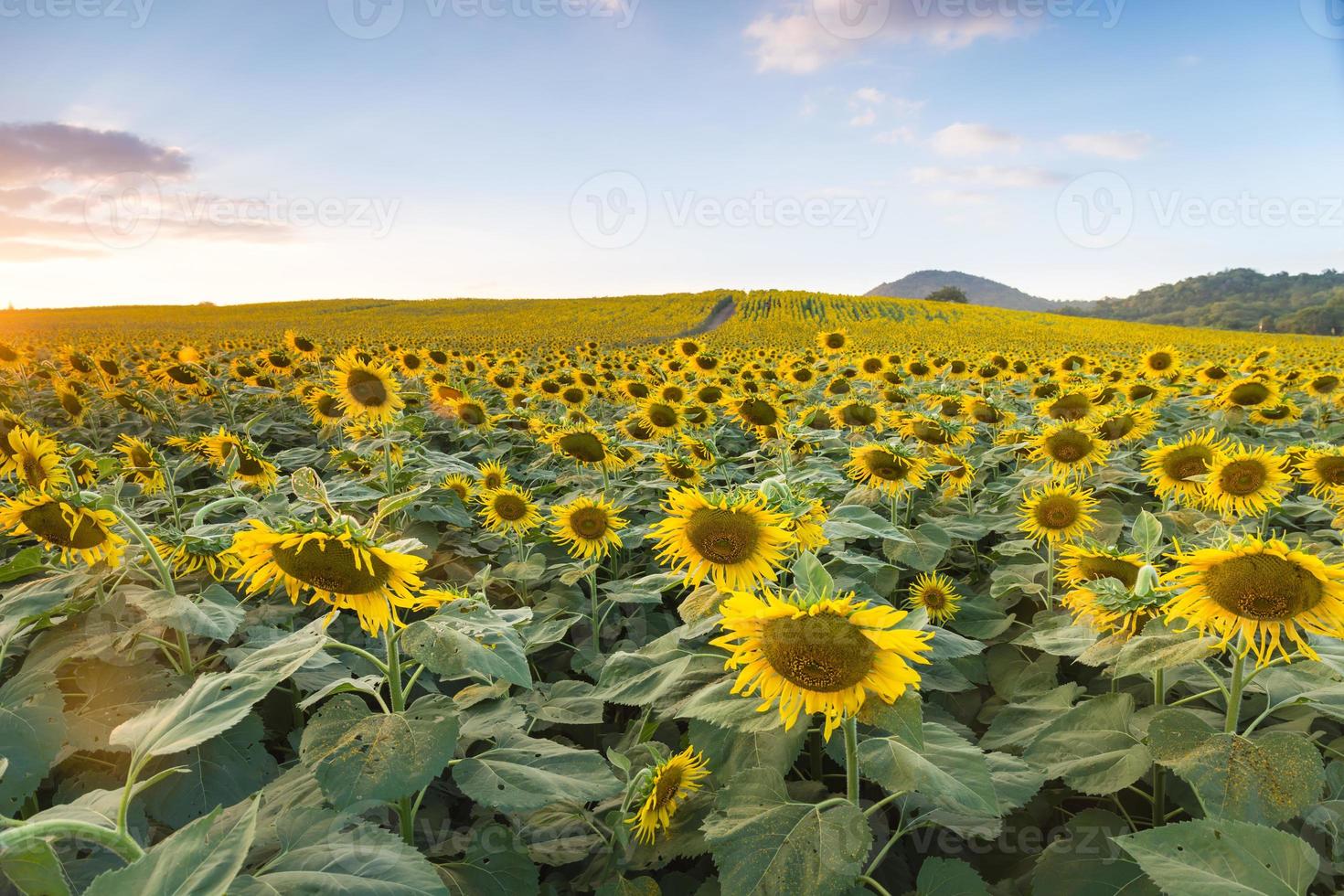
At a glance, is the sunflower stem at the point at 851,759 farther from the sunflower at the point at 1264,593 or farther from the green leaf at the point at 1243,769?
the sunflower at the point at 1264,593

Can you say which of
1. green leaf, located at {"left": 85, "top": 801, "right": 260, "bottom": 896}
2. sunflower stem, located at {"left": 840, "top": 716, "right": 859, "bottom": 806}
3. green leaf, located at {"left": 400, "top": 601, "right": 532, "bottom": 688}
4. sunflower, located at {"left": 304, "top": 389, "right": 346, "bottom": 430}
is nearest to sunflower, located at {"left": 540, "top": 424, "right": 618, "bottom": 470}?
sunflower, located at {"left": 304, "top": 389, "right": 346, "bottom": 430}

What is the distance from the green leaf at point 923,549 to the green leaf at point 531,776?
2.17 meters

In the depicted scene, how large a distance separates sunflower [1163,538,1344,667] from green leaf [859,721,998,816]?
2.23 feet

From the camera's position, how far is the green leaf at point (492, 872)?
1.85 meters

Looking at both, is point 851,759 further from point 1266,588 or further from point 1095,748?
point 1266,588

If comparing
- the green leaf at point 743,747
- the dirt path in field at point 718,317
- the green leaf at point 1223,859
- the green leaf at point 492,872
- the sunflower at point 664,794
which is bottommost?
the green leaf at point 492,872

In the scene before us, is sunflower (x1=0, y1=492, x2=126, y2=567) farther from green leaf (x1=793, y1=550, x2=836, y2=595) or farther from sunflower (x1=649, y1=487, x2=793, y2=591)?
green leaf (x1=793, y1=550, x2=836, y2=595)

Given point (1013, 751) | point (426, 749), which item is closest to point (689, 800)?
point (426, 749)

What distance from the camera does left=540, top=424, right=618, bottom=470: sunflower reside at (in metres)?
4.91

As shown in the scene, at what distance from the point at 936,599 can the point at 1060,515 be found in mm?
808

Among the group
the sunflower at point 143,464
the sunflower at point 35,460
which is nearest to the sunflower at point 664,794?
the sunflower at point 35,460

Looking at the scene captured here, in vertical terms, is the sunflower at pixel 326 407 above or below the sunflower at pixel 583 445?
above

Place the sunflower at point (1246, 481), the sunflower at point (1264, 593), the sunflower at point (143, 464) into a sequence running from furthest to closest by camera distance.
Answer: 1. the sunflower at point (143, 464)
2. the sunflower at point (1246, 481)
3. the sunflower at point (1264, 593)

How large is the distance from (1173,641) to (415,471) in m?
4.07
